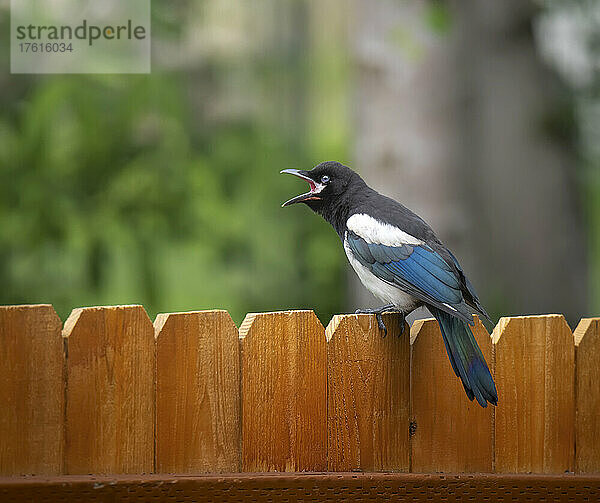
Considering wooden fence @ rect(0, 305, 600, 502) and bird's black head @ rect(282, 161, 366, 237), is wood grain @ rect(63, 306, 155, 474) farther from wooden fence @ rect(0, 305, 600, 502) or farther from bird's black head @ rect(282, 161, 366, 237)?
bird's black head @ rect(282, 161, 366, 237)

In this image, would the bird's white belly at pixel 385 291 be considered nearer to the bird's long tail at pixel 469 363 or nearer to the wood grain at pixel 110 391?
the bird's long tail at pixel 469 363

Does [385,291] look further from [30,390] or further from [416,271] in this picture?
[30,390]

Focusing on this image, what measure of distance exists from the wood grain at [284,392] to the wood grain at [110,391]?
0.32m

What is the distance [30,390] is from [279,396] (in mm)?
786

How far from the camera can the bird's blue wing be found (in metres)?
2.76

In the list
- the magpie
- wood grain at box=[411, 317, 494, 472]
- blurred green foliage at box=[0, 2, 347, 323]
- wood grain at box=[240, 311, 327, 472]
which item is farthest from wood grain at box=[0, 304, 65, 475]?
blurred green foliage at box=[0, 2, 347, 323]

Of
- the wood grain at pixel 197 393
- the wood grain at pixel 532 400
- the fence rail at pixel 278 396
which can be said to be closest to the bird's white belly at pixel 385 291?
the fence rail at pixel 278 396

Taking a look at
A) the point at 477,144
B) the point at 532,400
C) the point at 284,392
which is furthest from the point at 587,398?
the point at 477,144

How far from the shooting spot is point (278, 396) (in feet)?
8.68

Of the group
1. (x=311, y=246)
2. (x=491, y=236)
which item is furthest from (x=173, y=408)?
(x=311, y=246)

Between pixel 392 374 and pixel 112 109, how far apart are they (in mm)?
3529

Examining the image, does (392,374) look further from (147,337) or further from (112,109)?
(112,109)

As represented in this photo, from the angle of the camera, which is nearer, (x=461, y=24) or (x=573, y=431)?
(x=573, y=431)

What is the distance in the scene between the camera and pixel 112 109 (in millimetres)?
5559
